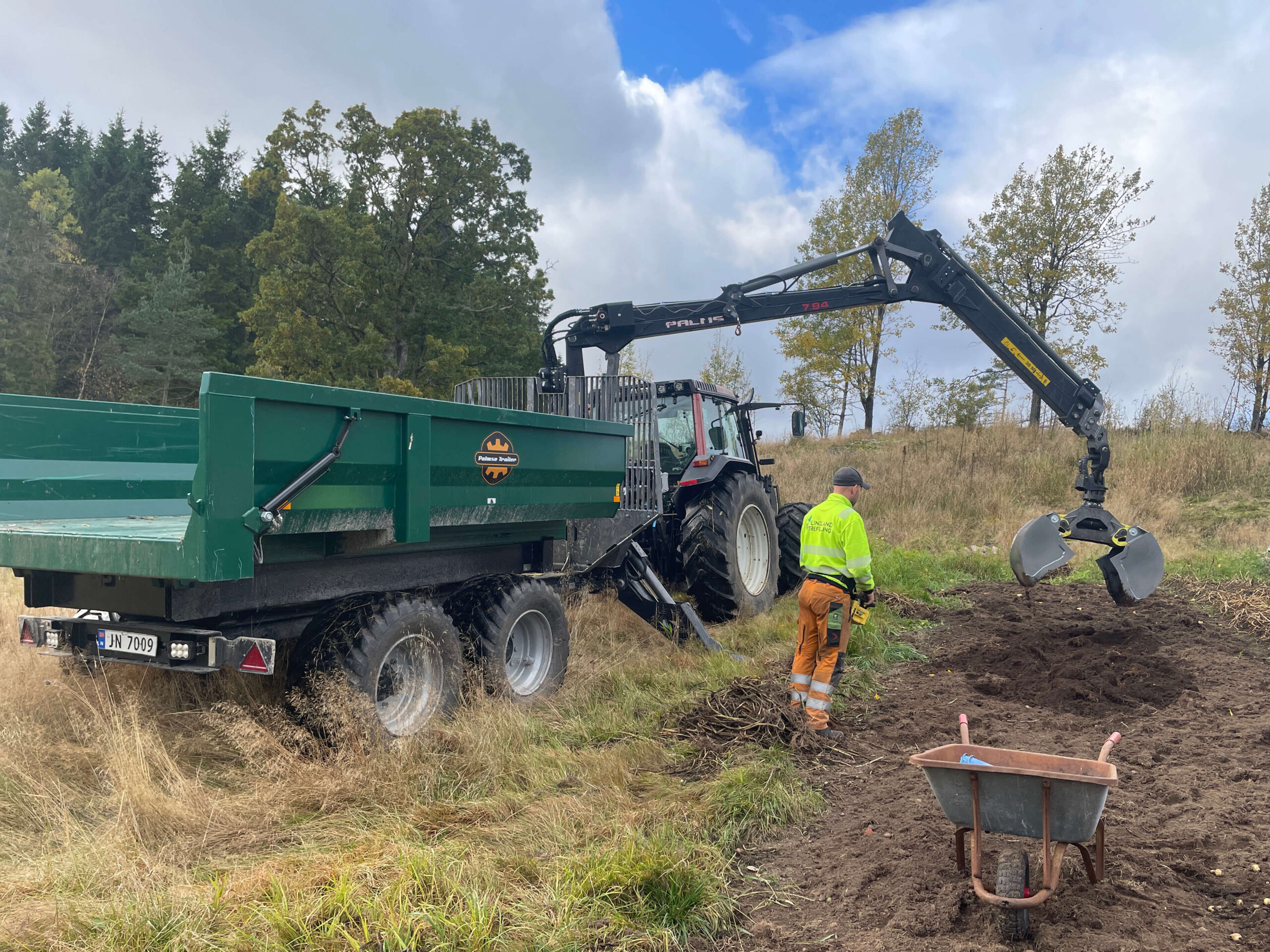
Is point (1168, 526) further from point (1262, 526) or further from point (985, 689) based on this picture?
point (985, 689)

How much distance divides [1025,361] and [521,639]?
532 centimetres

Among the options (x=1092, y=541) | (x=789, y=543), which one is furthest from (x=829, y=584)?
(x=789, y=543)

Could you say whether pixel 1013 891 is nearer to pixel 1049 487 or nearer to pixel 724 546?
pixel 724 546

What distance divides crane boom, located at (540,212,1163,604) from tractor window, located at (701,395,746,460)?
0.99m

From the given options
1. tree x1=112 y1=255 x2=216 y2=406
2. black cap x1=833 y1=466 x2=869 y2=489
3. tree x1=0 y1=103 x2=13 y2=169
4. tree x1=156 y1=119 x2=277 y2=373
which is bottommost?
black cap x1=833 y1=466 x2=869 y2=489

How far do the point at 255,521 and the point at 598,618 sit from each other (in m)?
4.10

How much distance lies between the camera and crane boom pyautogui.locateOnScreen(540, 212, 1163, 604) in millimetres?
6691

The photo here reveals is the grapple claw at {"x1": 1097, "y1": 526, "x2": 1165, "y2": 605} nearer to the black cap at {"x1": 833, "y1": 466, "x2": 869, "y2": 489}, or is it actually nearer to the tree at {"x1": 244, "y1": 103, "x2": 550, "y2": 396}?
the black cap at {"x1": 833, "y1": 466, "x2": 869, "y2": 489}

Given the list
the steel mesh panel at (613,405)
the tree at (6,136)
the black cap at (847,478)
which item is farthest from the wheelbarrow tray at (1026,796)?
the tree at (6,136)

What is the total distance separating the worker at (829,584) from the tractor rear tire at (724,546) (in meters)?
1.88

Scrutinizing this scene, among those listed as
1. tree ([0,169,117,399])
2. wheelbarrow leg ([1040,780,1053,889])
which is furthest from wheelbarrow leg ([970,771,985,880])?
tree ([0,169,117,399])

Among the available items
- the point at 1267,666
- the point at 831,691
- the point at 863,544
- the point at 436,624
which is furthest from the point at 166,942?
the point at 1267,666

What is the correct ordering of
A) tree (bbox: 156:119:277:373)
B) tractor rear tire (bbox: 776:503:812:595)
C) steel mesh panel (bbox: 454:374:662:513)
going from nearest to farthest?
steel mesh panel (bbox: 454:374:662:513) → tractor rear tire (bbox: 776:503:812:595) → tree (bbox: 156:119:277:373)

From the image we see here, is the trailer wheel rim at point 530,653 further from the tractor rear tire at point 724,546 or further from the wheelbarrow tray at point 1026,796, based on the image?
the wheelbarrow tray at point 1026,796
